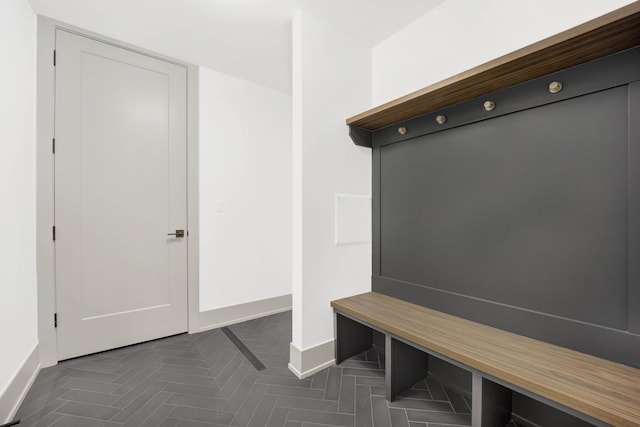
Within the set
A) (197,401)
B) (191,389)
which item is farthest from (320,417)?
(191,389)

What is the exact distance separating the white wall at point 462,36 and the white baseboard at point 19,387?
339 centimetres

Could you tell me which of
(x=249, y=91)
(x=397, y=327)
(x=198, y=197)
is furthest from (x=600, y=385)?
(x=249, y=91)

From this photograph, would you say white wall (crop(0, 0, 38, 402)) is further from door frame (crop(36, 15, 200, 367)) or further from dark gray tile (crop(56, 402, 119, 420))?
dark gray tile (crop(56, 402, 119, 420))

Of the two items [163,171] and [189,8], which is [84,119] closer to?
[163,171]

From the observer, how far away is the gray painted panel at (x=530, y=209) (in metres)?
1.23

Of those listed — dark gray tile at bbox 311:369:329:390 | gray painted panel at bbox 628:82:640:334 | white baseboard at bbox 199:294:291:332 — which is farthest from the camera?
white baseboard at bbox 199:294:291:332

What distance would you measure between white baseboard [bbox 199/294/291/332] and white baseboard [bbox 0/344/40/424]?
1.21 metres

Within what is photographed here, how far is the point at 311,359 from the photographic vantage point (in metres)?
1.99

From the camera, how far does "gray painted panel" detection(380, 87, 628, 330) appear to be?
1.23 metres

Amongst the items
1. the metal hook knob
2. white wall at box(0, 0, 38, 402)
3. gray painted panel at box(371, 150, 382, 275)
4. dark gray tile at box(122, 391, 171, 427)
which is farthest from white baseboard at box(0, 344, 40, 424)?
the metal hook knob

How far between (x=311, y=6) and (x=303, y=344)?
262 centimetres

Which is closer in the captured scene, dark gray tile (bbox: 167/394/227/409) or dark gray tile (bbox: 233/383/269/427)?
dark gray tile (bbox: 233/383/269/427)

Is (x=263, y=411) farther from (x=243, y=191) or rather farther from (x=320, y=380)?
(x=243, y=191)

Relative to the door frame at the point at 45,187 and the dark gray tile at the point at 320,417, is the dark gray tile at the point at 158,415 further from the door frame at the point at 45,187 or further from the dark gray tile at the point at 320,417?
the door frame at the point at 45,187
